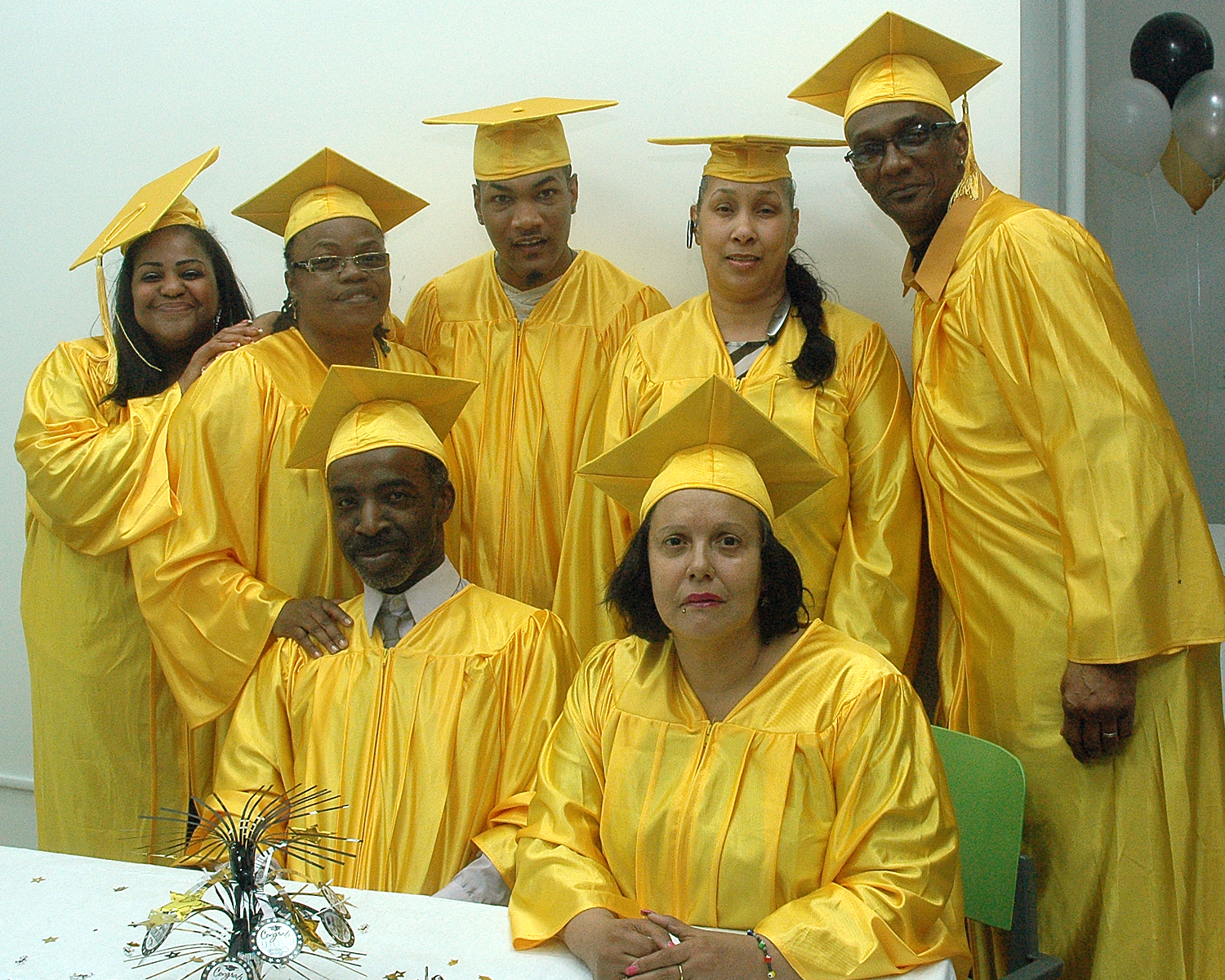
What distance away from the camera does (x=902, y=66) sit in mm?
2764

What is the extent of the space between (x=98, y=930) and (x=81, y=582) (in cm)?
159

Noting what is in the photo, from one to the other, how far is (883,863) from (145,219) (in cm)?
244

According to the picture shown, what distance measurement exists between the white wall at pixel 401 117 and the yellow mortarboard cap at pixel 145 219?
0.79 metres

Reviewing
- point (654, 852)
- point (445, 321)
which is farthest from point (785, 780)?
point (445, 321)

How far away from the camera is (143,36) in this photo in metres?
4.33

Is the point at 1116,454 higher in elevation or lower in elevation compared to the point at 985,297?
lower

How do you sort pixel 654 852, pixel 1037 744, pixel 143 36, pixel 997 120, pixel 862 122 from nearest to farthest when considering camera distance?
pixel 654 852
pixel 1037 744
pixel 862 122
pixel 997 120
pixel 143 36

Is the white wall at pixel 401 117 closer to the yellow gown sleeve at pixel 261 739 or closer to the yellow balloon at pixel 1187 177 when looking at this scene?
the yellow balloon at pixel 1187 177

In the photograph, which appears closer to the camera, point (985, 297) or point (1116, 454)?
point (1116, 454)

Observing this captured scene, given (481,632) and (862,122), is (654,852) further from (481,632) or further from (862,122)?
(862,122)

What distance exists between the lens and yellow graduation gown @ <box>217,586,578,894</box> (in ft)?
8.10

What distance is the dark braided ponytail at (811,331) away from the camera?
2895mm

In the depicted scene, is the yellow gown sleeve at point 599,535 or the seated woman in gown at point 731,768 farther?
the yellow gown sleeve at point 599,535

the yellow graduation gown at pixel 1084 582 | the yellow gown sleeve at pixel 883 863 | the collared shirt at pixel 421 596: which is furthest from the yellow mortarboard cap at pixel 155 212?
the yellow gown sleeve at pixel 883 863
